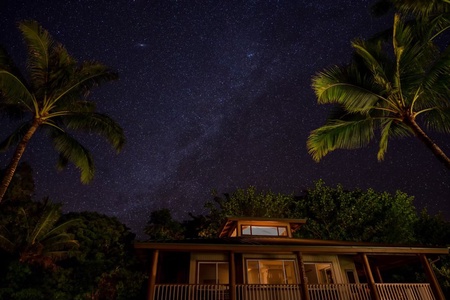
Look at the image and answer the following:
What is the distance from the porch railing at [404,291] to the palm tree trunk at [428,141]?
20.1 feet

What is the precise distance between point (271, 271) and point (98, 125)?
13.5m

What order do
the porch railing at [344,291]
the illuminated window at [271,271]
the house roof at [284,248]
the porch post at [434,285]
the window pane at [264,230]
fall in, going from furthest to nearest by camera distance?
the window pane at [264,230]
the illuminated window at [271,271]
the porch railing at [344,291]
the porch post at [434,285]
the house roof at [284,248]

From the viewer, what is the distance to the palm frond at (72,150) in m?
12.9

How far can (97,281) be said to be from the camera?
20.3 m

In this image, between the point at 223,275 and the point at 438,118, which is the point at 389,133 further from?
the point at 223,275

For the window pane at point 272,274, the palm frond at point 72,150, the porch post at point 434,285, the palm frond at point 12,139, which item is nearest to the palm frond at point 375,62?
the porch post at point 434,285

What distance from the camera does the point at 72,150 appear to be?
13055 mm

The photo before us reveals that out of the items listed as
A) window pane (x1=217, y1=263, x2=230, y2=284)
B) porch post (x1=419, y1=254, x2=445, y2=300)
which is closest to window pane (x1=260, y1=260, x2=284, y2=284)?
window pane (x1=217, y1=263, x2=230, y2=284)

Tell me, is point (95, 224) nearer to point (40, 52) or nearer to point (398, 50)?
point (40, 52)

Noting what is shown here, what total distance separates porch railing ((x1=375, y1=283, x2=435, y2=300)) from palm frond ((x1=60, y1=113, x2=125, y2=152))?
1287 centimetres

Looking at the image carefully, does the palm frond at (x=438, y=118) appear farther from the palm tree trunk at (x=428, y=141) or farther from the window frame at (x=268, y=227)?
the window frame at (x=268, y=227)

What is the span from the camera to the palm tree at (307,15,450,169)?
372 inches

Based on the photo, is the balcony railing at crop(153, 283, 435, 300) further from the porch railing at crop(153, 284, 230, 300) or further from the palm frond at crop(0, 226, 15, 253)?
the palm frond at crop(0, 226, 15, 253)

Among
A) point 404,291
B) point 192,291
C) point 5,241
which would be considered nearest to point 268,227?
point 192,291
